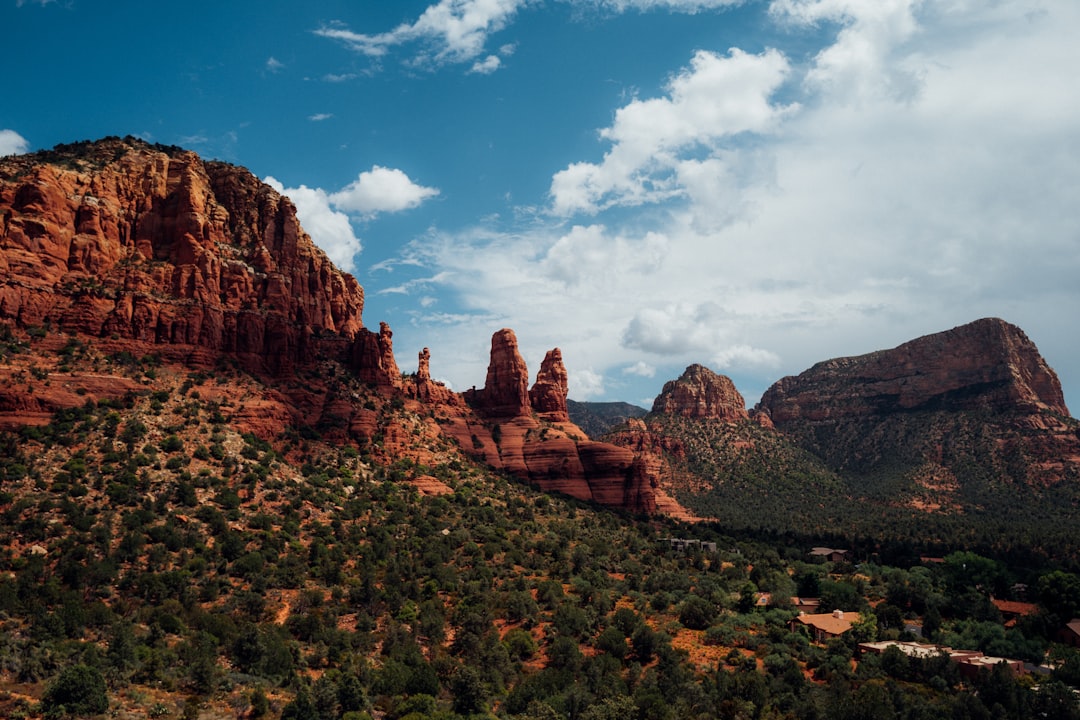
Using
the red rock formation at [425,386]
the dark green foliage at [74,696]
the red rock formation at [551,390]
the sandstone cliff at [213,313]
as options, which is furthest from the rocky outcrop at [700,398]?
the dark green foliage at [74,696]

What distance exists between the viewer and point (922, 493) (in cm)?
12712

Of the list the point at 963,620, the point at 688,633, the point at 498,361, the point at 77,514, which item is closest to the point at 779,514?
the point at 498,361

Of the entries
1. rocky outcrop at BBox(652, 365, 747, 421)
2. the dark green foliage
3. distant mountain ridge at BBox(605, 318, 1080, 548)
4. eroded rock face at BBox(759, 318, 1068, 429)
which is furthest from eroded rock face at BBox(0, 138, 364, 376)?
eroded rock face at BBox(759, 318, 1068, 429)

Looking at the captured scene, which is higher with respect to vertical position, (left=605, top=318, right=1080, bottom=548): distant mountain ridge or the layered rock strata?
the layered rock strata

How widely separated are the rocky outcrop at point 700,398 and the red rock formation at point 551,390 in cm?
5867

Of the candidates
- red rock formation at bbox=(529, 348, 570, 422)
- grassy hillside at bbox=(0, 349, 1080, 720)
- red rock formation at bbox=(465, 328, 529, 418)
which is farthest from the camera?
red rock formation at bbox=(529, 348, 570, 422)

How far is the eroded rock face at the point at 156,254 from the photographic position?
200 feet

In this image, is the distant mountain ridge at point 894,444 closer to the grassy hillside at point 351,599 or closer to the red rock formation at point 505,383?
the red rock formation at point 505,383

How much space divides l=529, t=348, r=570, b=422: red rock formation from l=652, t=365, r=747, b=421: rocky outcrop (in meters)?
58.7

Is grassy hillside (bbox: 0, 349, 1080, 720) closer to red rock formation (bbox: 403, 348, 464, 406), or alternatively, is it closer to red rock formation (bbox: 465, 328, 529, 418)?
red rock formation (bbox: 403, 348, 464, 406)

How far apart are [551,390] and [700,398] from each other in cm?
6588

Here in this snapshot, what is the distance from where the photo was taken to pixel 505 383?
107m

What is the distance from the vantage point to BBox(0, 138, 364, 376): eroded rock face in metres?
61.1

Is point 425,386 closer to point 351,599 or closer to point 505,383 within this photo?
point 505,383
